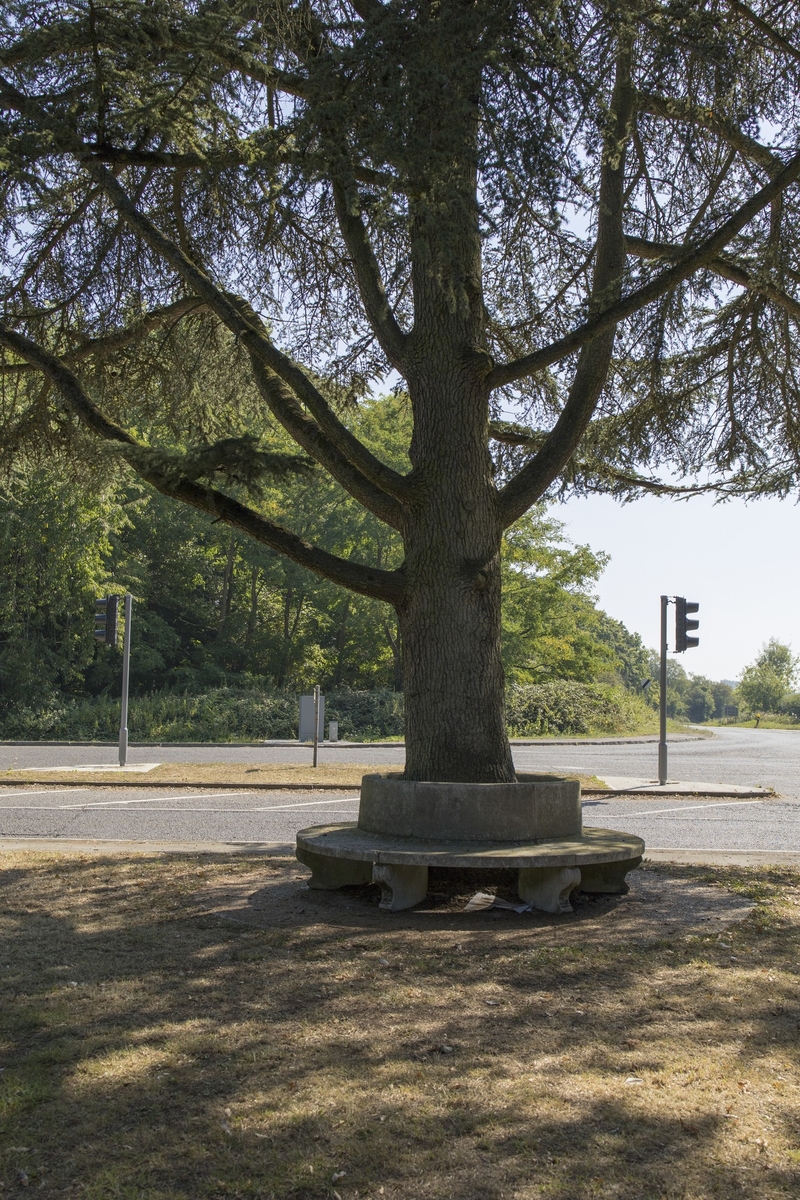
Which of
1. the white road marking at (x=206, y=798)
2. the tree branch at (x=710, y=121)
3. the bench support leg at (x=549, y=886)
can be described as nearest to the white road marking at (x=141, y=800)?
the white road marking at (x=206, y=798)

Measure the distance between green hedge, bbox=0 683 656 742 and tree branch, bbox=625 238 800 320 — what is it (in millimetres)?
22024

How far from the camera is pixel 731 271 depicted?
8797 mm

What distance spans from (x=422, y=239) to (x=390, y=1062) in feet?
15.2

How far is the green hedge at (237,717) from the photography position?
29234 millimetres

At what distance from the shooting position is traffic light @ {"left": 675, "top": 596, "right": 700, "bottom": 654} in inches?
679

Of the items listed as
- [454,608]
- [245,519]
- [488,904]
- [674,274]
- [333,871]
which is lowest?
[488,904]

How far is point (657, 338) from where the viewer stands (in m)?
8.12

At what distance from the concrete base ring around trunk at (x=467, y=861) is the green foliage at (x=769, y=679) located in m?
96.1

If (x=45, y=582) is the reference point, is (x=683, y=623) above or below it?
below

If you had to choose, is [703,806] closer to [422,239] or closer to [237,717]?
[422,239]

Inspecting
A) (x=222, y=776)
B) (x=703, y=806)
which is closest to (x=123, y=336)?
(x=222, y=776)

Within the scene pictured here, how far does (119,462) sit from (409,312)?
3.32 meters

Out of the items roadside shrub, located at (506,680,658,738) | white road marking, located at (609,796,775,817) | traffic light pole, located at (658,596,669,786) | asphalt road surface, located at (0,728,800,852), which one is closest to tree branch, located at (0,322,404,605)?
asphalt road surface, located at (0,728,800,852)

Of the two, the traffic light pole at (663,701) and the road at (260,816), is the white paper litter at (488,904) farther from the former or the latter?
the traffic light pole at (663,701)
